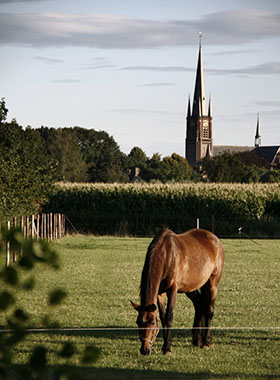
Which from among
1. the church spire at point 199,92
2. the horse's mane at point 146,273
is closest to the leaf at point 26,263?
the horse's mane at point 146,273

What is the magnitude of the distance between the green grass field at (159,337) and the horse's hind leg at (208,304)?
18cm

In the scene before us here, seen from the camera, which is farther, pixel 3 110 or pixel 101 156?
pixel 101 156

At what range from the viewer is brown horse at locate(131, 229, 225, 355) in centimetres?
723

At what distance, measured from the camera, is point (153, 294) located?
743 cm

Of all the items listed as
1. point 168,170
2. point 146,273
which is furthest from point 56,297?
point 168,170

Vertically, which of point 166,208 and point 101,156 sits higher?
point 101,156

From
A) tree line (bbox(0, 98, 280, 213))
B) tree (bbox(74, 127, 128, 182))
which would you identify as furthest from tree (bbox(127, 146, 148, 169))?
tree (bbox(74, 127, 128, 182))

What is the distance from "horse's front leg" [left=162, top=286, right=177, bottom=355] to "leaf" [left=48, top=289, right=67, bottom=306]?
6147 mm

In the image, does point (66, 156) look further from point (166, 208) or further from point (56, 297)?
point (56, 297)

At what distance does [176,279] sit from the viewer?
7.99m

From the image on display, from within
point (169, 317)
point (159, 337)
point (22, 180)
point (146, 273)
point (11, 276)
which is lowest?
point (159, 337)

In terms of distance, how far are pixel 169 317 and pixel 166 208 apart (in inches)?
1212

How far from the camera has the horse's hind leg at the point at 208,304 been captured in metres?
8.61

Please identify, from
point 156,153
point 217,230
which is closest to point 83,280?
point 217,230
